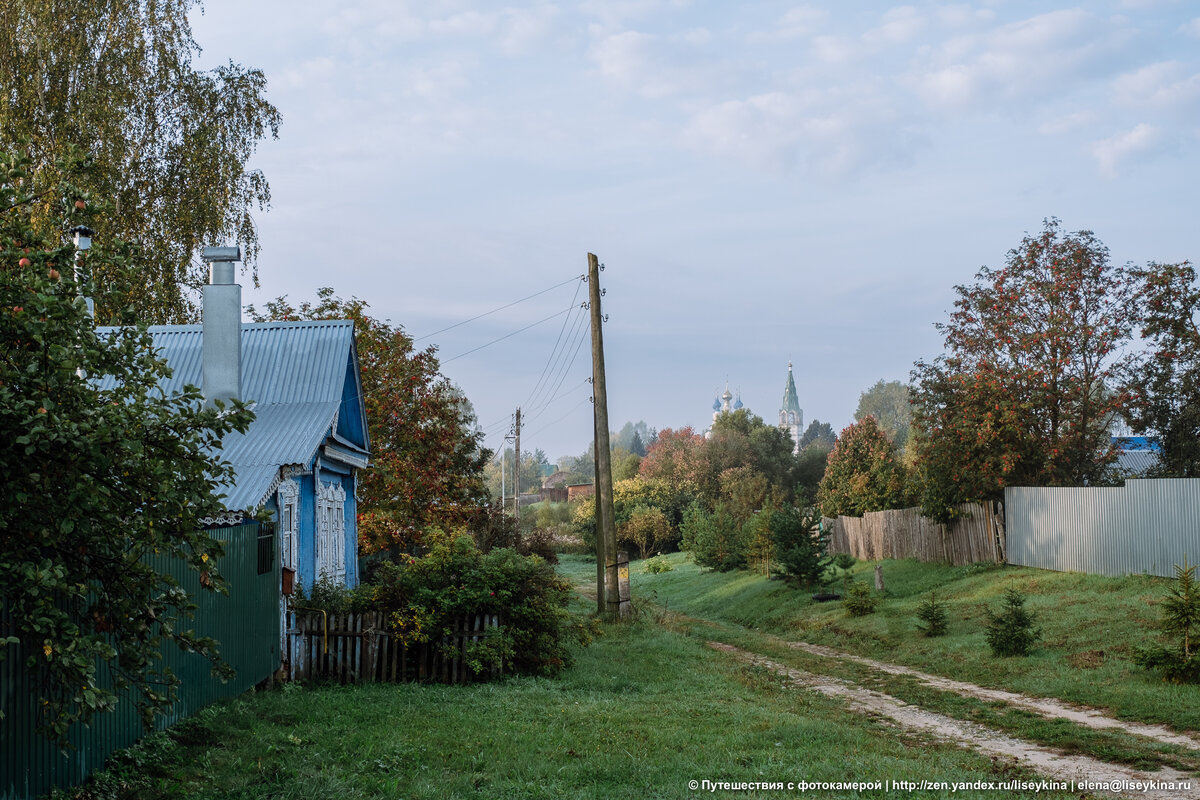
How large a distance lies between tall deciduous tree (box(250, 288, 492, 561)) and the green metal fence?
13199mm

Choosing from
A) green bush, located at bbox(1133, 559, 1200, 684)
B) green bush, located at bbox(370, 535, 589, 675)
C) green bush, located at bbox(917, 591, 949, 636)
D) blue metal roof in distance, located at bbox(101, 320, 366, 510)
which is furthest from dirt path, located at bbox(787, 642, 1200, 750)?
blue metal roof in distance, located at bbox(101, 320, 366, 510)

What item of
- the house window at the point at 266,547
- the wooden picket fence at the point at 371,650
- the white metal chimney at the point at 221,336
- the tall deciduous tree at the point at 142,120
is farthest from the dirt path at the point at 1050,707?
the tall deciduous tree at the point at 142,120

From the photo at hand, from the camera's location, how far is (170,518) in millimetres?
5344

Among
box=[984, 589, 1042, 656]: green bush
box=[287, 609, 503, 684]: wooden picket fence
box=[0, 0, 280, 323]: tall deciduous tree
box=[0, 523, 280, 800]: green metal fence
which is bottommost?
box=[984, 589, 1042, 656]: green bush

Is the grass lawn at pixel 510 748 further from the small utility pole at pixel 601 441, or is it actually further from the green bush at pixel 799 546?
the green bush at pixel 799 546

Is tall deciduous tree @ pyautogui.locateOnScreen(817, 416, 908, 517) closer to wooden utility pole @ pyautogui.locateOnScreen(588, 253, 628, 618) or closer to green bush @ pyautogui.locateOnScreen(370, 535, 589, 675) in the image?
wooden utility pole @ pyautogui.locateOnScreen(588, 253, 628, 618)

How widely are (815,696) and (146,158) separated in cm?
2018

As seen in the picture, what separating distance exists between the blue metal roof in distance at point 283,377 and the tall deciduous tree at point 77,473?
27.0 feet

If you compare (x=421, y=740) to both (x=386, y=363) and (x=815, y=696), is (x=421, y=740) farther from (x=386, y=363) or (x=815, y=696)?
(x=386, y=363)

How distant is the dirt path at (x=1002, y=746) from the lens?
27.4ft

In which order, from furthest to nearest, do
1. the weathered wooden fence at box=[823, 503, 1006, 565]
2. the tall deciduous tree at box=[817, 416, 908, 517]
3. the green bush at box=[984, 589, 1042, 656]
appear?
the tall deciduous tree at box=[817, 416, 908, 517], the weathered wooden fence at box=[823, 503, 1006, 565], the green bush at box=[984, 589, 1042, 656]

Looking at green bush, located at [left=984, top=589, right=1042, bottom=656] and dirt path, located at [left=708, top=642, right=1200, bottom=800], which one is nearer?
dirt path, located at [left=708, top=642, right=1200, bottom=800]

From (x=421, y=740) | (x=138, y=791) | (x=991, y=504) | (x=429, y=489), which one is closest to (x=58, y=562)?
(x=138, y=791)

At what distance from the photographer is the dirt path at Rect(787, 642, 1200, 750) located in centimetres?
1023
